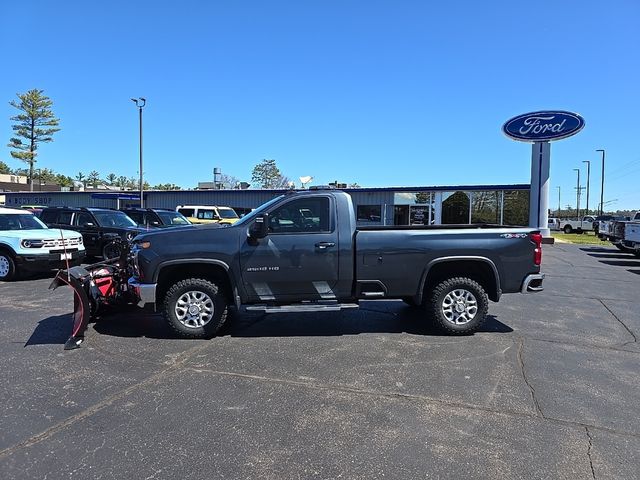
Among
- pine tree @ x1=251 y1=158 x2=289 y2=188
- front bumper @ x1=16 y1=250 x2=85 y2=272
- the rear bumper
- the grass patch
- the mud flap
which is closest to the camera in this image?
the mud flap

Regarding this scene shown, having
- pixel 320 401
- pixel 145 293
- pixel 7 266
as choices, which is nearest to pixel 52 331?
pixel 145 293

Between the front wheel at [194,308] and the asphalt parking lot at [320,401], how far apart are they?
20 centimetres

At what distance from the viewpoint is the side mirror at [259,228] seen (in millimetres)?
6160

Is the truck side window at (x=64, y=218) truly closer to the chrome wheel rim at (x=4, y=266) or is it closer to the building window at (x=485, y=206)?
the chrome wheel rim at (x=4, y=266)

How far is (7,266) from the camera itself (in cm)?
1109

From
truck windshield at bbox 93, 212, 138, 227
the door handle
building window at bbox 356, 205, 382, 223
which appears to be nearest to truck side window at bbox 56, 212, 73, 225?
truck windshield at bbox 93, 212, 138, 227

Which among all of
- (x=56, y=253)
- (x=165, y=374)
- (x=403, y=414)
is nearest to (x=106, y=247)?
(x=56, y=253)

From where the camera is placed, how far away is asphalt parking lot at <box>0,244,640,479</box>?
3.30m

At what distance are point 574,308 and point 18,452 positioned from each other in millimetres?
A: 8661

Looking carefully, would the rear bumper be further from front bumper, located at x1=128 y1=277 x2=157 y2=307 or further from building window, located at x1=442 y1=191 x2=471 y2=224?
building window, located at x1=442 y1=191 x2=471 y2=224

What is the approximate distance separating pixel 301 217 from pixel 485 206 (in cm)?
2727

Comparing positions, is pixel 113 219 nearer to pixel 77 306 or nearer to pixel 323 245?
pixel 77 306

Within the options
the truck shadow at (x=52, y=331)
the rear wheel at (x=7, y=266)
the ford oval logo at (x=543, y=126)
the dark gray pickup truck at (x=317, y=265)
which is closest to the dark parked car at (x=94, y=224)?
the rear wheel at (x=7, y=266)

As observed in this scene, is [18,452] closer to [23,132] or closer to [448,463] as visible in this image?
[448,463]
